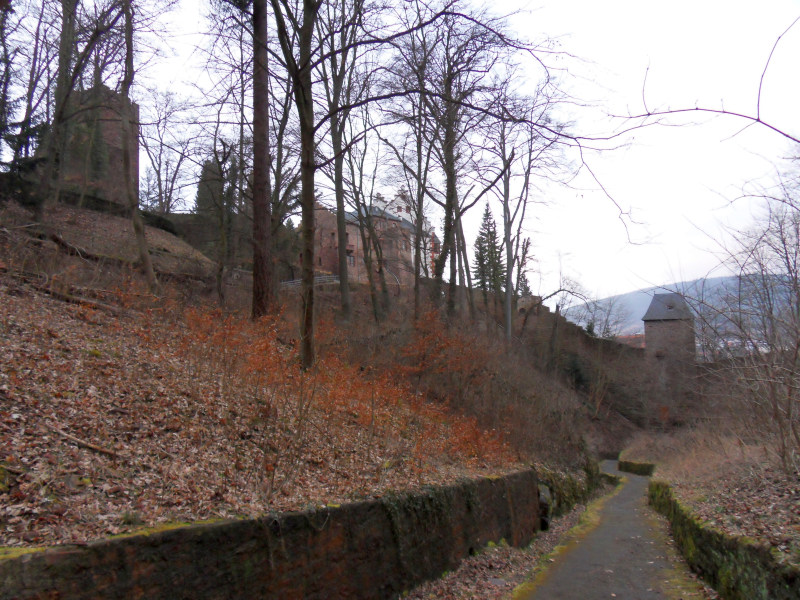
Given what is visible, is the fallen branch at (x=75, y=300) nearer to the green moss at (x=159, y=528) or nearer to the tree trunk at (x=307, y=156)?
the tree trunk at (x=307, y=156)

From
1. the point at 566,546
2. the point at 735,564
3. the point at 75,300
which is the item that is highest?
the point at 75,300

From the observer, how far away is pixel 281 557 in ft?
17.5

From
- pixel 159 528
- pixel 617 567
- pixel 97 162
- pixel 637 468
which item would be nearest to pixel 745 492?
pixel 617 567

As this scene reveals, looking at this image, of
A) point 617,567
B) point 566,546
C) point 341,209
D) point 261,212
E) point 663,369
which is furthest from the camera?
point 663,369

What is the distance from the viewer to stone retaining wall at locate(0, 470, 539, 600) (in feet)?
12.3

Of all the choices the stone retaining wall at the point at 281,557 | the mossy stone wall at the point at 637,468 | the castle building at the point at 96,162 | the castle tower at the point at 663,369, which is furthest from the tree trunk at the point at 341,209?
the castle tower at the point at 663,369

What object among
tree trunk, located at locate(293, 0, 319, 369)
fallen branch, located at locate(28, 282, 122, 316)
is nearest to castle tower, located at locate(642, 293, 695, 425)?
tree trunk, located at locate(293, 0, 319, 369)

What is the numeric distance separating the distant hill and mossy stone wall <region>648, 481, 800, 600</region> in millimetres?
3370

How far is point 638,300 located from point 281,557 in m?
→ 48.1

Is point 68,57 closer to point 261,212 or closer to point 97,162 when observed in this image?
point 261,212

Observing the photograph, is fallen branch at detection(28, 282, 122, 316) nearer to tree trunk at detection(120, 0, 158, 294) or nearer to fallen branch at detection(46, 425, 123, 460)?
tree trunk at detection(120, 0, 158, 294)

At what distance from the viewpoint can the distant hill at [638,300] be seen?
1018cm

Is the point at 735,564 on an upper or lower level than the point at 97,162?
lower

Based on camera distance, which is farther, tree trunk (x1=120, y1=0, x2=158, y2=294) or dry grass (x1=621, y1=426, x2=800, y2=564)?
tree trunk (x1=120, y1=0, x2=158, y2=294)
